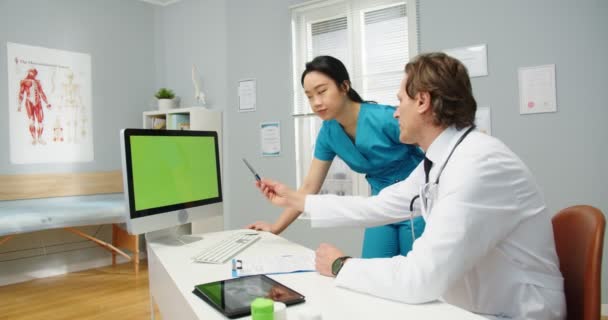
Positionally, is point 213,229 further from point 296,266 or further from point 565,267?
point 565,267

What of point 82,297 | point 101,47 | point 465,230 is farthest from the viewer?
point 101,47

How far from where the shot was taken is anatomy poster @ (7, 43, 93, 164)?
360cm

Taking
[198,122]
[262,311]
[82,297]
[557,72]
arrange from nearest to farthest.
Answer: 1. [262,311]
2. [557,72]
3. [82,297]
4. [198,122]

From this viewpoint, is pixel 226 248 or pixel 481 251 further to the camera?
pixel 226 248

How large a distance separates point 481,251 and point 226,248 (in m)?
0.87

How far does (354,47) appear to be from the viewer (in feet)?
10.7

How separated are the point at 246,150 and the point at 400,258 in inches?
115

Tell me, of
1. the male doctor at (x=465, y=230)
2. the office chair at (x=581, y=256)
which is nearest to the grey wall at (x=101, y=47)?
the male doctor at (x=465, y=230)

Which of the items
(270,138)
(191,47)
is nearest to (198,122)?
(270,138)

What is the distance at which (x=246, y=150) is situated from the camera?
12.3ft

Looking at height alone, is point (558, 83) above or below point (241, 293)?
above

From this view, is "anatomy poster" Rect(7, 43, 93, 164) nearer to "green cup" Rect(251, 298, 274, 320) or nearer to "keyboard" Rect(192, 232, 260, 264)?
"keyboard" Rect(192, 232, 260, 264)

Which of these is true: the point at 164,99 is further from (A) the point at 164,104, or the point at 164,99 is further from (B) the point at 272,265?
(B) the point at 272,265

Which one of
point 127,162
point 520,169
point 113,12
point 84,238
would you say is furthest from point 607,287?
point 113,12
